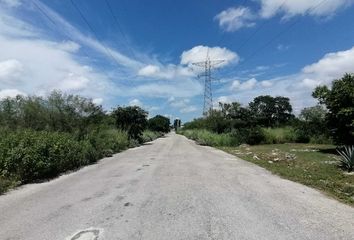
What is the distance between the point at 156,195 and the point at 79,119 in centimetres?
1776

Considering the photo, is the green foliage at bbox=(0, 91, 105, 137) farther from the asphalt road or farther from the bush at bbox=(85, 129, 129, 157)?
the asphalt road

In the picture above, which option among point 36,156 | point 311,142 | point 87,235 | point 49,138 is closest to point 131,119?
point 311,142

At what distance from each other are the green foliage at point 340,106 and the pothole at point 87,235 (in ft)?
61.2

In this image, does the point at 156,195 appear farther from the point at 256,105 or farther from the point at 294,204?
the point at 256,105

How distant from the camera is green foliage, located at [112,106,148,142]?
43.7 m

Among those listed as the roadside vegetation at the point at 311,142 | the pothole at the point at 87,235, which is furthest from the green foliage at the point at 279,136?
the pothole at the point at 87,235

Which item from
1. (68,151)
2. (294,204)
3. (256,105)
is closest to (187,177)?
(294,204)

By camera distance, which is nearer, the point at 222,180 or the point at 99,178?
the point at 222,180

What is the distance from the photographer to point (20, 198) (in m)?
9.96

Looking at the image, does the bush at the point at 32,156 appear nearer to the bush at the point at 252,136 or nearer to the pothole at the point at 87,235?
the pothole at the point at 87,235

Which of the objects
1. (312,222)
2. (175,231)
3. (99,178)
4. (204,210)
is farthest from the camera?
(99,178)

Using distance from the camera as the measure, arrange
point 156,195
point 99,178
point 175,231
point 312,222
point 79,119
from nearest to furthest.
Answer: point 175,231 → point 312,222 → point 156,195 → point 99,178 → point 79,119

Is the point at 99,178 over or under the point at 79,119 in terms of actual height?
under

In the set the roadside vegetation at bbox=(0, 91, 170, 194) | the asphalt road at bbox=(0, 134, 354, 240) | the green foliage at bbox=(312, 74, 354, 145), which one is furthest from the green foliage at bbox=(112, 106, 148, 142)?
the asphalt road at bbox=(0, 134, 354, 240)
